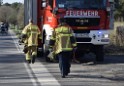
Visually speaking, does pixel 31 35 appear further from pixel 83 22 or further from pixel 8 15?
pixel 8 15

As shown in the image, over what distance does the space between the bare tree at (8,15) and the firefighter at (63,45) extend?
119864 mm

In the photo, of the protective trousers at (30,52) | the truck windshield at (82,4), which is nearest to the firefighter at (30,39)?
the protective trousers at (30,52)

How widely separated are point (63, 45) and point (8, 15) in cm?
12755

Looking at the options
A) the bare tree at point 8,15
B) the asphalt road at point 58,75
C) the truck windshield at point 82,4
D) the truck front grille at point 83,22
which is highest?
the truck windshield at point 82,4

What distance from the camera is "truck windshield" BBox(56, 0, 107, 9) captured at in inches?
741

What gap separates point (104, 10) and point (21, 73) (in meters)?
5.18

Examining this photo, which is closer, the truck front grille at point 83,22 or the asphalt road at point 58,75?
the asphalt road at point 58,75

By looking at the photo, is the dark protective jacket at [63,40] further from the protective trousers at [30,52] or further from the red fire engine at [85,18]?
the red fire engine at [85,18]

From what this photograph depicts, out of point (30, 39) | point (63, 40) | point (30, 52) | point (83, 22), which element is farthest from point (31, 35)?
point (63, 40)

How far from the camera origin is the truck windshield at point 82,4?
18812mm

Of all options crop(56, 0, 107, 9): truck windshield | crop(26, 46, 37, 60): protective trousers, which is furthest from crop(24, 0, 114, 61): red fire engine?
crop(26, 46, 37, 60): protective trousers

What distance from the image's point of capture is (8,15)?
141000 mm

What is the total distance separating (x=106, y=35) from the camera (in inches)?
761

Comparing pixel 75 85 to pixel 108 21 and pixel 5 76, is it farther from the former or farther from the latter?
pixel 108 21
